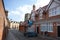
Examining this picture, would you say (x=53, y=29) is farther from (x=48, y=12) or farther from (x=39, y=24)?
(x=39, y=24)

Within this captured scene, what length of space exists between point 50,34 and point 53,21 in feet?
11.2

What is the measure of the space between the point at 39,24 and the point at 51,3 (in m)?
9.77

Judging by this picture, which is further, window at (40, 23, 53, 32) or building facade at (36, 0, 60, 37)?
window at (40, 23, 53, 32)

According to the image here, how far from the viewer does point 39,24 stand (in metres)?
40.1

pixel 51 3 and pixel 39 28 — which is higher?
pixel 51 3

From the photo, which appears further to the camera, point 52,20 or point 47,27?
point 47,27

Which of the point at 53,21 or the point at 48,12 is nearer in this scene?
the point at 53,21

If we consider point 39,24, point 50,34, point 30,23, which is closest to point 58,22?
point 50,34

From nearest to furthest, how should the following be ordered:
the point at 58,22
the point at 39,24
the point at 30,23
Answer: the point at 58,22 → the point at 39,24 → the point at 30,23

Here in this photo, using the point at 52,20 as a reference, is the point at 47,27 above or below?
below

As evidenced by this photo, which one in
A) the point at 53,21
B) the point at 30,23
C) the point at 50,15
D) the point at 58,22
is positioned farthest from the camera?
the point at 30,23

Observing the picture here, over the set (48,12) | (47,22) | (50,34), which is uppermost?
(48,12)

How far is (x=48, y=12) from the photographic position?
34.4m

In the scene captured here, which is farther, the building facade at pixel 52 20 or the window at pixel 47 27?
the window at pixel 47 27
